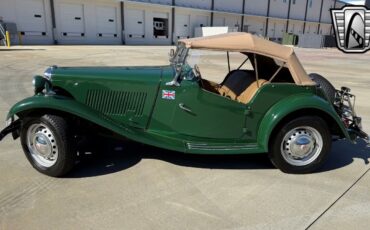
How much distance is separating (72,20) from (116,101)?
2833 centimetres

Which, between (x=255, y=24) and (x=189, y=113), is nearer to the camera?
(x=189, y=113)

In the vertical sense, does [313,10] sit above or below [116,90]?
above

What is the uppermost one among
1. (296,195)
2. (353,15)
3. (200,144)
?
(353,15)

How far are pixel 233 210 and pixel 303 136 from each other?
138 cm

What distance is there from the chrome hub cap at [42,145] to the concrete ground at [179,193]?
0.19 meters

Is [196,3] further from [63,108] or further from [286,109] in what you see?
[63,108]

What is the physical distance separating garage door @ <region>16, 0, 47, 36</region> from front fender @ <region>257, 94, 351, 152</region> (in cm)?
2791

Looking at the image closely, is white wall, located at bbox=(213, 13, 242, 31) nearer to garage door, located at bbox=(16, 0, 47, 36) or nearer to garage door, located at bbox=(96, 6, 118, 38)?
garage door, located at bbox=(96, 6, 118, 38)

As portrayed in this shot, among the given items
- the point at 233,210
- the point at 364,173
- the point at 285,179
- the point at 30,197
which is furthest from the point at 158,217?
the point at 364,173

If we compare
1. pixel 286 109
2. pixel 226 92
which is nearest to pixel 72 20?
pixel 226 92

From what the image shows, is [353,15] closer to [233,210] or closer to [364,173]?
[364,173]

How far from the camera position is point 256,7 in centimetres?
4588

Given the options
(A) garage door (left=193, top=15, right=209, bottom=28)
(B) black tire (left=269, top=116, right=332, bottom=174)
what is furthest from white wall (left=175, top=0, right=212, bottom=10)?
(B) black tire (left=269, top=116, right=332, bottom=174)

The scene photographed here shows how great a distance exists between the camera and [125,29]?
3294cm
